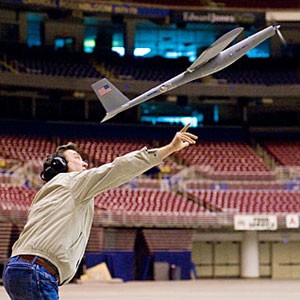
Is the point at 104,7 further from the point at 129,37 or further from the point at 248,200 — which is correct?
the point at 248,200

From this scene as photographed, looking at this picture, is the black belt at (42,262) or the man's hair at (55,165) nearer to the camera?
the black belt at (42,262)

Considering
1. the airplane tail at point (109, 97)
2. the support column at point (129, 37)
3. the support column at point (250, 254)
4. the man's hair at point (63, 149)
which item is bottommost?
the support column at point (250, 254)

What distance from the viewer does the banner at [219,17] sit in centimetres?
4488

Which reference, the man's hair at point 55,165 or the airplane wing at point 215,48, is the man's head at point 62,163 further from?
the airplane wing at point 215,48

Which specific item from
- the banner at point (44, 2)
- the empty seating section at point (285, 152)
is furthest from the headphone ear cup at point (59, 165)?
the empty seating section at point (285, 152)

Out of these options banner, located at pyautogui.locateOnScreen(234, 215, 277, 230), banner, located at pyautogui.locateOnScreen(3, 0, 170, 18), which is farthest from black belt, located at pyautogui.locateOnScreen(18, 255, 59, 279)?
banner, located at pyautogui.locateOnScreen(3, 0, 170, 18)

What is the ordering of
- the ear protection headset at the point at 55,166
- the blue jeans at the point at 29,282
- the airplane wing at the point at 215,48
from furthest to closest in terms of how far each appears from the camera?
the airplane wing at the point at 215,48 → the ear protection headset at the point at 55,166 → the blue jeans at the point at 29,282

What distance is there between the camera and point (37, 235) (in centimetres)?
493

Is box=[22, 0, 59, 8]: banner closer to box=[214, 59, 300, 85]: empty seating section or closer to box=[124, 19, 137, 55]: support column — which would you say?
box=[124, 19, 137, 55]: support column

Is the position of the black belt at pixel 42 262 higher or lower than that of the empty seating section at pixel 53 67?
lower

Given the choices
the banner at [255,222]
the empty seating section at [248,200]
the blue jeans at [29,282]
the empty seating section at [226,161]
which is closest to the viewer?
the blue jeans at [29,282]

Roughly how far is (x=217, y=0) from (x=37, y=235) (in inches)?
1713

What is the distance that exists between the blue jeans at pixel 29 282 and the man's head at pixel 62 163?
2.26 feet

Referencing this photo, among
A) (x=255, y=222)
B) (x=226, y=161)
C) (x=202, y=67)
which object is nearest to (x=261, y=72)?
(x=226, y=161)
